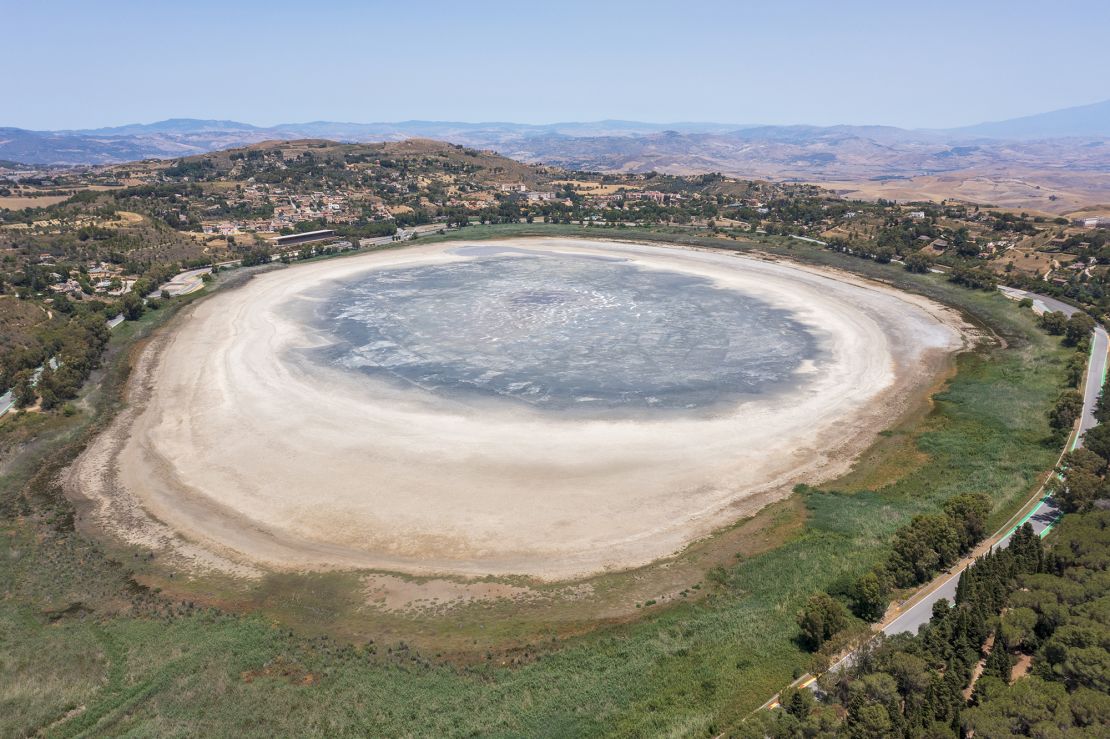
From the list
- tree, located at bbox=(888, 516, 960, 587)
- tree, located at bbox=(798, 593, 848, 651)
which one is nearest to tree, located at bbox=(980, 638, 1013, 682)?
tree, located at bbox=(798, 593, 848, 651)

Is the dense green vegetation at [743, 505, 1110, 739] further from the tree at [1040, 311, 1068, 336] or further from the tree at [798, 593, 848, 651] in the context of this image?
the tree at [1040, 311, 1068, 336]

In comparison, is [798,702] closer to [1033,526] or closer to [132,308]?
[1033,526]

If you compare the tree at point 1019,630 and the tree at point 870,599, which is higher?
the tree at point 1019,630

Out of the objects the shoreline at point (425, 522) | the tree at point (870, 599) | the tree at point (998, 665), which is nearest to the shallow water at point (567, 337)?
the shoreline at point (425, 522)

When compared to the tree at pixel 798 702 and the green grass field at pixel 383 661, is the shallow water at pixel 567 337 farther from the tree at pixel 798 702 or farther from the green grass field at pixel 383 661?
the tree at pixel 798 702

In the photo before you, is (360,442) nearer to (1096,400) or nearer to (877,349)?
(877,349)

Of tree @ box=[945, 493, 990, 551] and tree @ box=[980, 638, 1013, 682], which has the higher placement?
tree @ box=[980, 638, 1013, 682]
